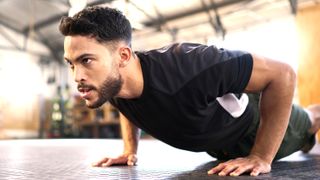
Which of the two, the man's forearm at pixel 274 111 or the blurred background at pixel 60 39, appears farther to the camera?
the blurred background at pixel 60 39

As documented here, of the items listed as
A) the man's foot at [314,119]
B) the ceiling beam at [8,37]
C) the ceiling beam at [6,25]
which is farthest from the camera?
the ceiling beam at [8,37]

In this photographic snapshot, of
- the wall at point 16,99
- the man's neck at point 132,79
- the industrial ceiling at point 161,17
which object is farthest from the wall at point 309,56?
the wall at point 16,99

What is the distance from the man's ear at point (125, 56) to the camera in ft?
3.30

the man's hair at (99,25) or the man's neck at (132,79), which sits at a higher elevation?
the man's hair at (99,25)

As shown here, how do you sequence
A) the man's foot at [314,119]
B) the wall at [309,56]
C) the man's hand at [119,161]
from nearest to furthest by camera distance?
the man's hand at [119,161], the man's foot at [314,119], the wall at [309,56]

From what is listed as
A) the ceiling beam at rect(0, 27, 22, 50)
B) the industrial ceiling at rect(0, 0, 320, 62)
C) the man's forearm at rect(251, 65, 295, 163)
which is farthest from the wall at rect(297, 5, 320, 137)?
the ceiling beam at rect(0, 27, 22, 50)

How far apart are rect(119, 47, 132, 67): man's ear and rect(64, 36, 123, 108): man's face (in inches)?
0.9

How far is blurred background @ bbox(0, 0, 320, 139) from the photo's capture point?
5.13m

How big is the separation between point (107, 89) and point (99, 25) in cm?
16

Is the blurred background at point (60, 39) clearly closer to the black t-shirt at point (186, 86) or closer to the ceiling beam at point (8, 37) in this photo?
the ceiling beam at point (8, 37)

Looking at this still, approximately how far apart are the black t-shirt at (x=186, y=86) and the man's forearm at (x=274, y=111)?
0.08 m

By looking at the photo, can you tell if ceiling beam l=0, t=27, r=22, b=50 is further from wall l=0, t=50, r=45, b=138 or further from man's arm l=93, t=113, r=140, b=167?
man's arm l=93, t=113, r=140, b=167

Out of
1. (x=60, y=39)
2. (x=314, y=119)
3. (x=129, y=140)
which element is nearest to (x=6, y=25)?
(x=60, y=39)

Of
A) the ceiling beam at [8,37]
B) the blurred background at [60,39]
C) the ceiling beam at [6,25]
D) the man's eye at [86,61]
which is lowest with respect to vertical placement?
the man's eye at [86,61]
